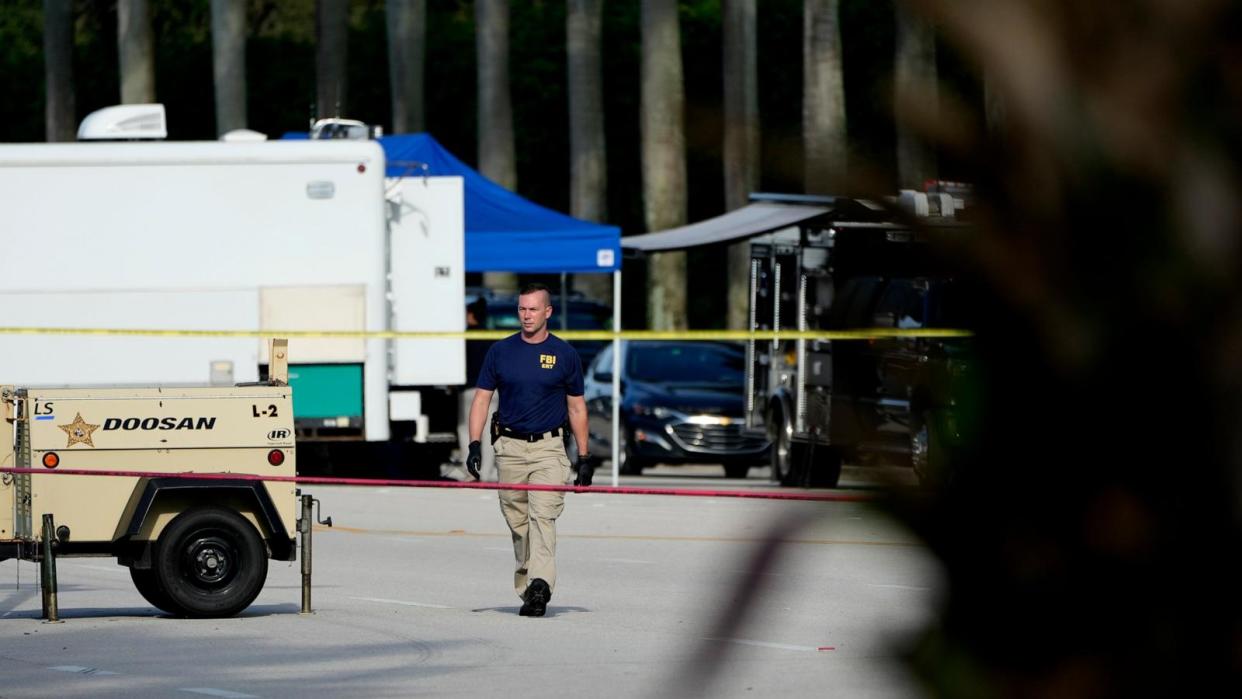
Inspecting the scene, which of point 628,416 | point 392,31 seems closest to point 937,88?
point 628,416

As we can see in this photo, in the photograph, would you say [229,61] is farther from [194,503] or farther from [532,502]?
[532,502]

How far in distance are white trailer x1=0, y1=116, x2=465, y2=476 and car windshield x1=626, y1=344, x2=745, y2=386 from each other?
495cm

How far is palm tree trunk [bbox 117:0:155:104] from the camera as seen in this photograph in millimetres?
38469

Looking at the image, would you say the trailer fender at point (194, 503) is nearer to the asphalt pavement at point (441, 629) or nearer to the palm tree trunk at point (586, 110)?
the asphalt pavement at point (441, 629)

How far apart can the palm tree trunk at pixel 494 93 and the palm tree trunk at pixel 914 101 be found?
3726cm

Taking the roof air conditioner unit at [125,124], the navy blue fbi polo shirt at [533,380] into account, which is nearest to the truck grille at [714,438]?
the roof air conditioner unit at [125,124]

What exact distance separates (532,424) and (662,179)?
22.2 meters

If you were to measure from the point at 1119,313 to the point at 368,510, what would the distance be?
18.3 metres

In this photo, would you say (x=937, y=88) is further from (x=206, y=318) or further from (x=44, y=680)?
(x=206, y=318)

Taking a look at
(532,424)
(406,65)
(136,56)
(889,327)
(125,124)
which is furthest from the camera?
(406,65)

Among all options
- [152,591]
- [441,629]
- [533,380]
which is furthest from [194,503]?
[533,380]

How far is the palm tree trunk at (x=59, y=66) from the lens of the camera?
140ft

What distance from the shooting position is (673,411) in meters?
24.3

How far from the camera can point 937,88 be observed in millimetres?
2252
